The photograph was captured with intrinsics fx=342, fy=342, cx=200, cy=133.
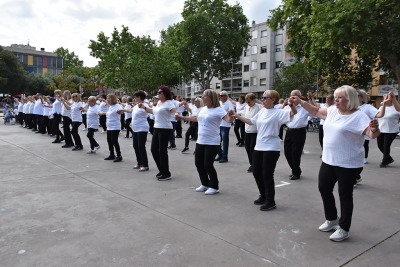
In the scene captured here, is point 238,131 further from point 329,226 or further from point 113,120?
point 329,226

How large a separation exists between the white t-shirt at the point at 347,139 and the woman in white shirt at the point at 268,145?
1053 millimetres

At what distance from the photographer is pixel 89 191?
607 centimetres

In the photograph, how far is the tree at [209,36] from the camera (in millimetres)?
38719

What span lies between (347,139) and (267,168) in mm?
1377

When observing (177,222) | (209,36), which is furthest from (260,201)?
(209,36)

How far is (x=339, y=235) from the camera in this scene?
12.9 ft

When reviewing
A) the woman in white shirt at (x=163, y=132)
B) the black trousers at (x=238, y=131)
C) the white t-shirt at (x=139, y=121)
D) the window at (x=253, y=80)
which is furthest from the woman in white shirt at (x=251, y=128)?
the window at (x=253, y=80)

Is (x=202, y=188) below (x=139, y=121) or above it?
below

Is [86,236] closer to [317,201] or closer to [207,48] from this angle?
[317,201]

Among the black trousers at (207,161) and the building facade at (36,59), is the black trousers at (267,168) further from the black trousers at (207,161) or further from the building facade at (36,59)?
the building facade at (36,59)

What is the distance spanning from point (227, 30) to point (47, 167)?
34601 mm

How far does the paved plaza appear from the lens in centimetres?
353

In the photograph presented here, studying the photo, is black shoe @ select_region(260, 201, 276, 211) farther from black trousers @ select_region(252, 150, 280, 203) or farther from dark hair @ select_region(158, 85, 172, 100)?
dark hair @ select_region(158, 85, 172, 100)

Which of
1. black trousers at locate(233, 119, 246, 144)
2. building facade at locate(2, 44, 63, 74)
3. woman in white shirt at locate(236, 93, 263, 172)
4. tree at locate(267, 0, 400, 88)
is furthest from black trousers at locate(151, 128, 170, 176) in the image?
building facade at locate(2, 44, 63, 74)
